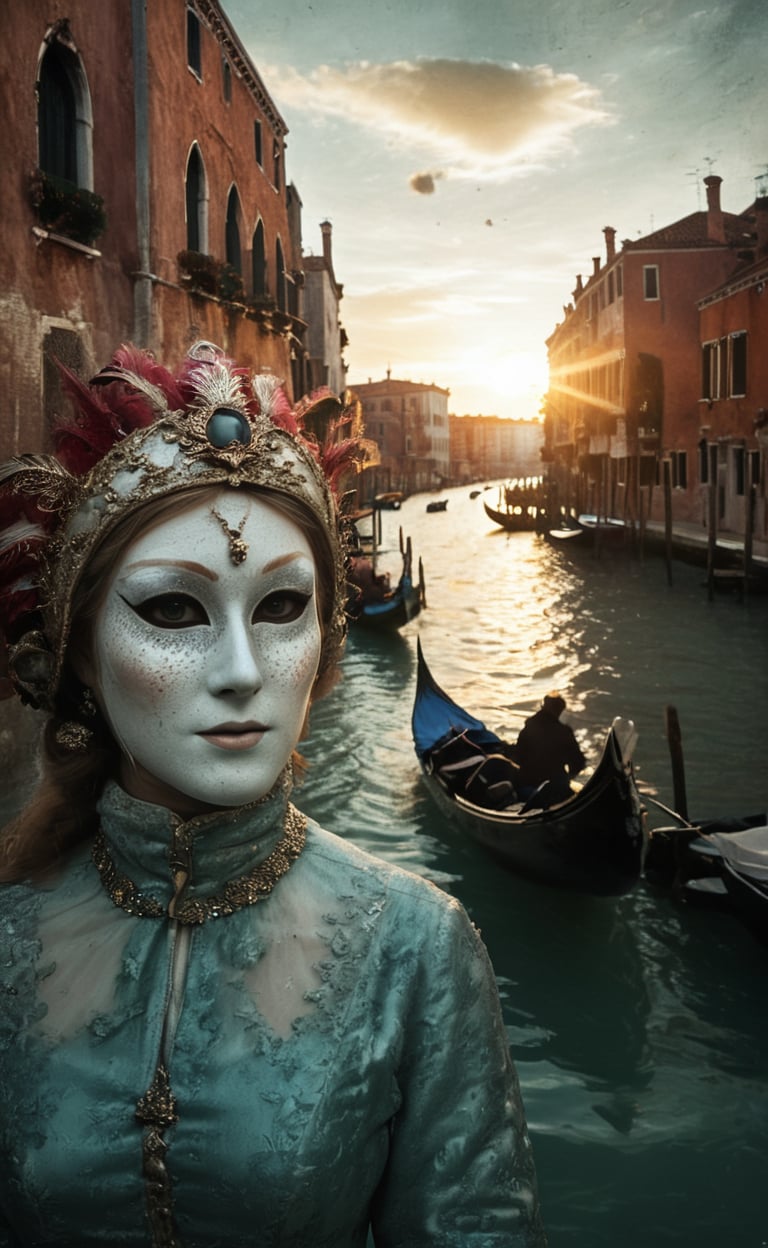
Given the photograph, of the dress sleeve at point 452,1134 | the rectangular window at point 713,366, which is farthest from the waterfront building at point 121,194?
the rectangular window at point 713,366

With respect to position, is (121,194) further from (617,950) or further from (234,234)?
(617,950)

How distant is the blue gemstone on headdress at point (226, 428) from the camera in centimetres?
109

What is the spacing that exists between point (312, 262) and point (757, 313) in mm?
17560

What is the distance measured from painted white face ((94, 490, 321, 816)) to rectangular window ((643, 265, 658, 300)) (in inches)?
1029

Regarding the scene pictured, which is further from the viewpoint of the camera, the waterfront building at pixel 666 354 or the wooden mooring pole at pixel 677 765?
the waterfront building at pixel 666 354

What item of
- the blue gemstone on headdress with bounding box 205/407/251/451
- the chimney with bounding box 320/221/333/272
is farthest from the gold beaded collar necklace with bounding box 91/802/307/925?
the chimney with bounding box 320/221/333/272

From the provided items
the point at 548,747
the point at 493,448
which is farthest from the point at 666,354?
the point at 493,448

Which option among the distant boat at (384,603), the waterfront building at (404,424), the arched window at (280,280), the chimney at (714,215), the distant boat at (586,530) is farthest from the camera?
the waterfront building at (404,424)

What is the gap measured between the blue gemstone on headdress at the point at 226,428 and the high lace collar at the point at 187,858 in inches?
15.2

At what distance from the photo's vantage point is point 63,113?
7516 mm

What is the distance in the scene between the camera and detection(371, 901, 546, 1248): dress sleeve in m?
1.07

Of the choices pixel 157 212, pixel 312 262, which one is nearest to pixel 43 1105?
pixel 157 212

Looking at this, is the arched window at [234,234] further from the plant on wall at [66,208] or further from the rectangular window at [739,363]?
the rectangular window at [739,363]

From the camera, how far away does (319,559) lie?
3.94ft
